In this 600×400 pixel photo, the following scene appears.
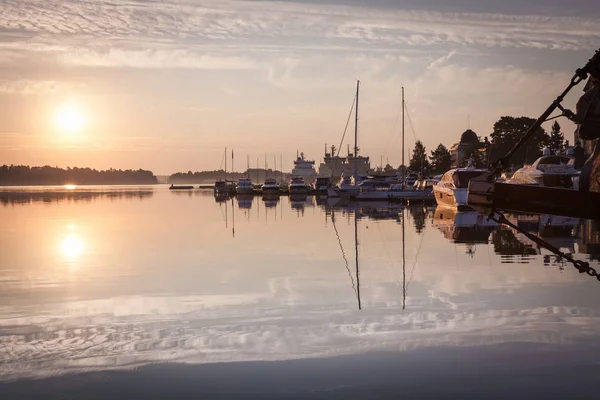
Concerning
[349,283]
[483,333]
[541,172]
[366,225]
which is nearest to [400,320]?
[483,333]

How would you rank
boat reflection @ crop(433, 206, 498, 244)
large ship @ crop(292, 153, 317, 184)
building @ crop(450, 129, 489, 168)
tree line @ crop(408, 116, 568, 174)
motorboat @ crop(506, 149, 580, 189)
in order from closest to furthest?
boat reflection @ crop(433, 206, 498, 244) → motorboat @ crop(506, 149, 580, 189) → tree line @ crop(408, 116, 568, 174) → building @ crop(450, 129, 489, 168) → large ship @ crop(292, 153, 317, 184)

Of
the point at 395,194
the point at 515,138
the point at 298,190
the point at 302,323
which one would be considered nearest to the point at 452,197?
A: the point at 395,194

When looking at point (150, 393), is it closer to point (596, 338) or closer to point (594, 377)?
point (594, 377)

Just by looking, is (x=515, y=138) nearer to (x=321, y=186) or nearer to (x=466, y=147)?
(x=466, y=147)

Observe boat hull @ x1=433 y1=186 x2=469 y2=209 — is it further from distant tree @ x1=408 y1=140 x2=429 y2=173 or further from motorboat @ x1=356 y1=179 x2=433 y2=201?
distant tree @ x1=408 y1=140 x2=429 y2=173

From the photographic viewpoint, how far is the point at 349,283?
1434cm

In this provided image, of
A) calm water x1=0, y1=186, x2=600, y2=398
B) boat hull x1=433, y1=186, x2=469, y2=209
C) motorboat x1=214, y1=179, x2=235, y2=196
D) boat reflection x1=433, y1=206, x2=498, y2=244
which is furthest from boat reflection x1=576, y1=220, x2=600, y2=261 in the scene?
motorboat x1=214, y1=179, x2=235, y2=196

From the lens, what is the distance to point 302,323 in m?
10.2

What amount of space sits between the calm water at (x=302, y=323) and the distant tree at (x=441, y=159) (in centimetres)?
13699

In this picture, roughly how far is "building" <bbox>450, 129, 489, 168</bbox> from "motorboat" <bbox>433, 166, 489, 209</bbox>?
9768 centimetres

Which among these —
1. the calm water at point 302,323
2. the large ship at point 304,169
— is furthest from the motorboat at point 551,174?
the large ship at point 304,169

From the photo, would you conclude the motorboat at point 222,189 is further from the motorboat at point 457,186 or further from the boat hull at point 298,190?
the motorboat at point 457,186

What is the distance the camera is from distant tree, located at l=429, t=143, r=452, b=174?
156 m

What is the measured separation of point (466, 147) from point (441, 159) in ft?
21.9
